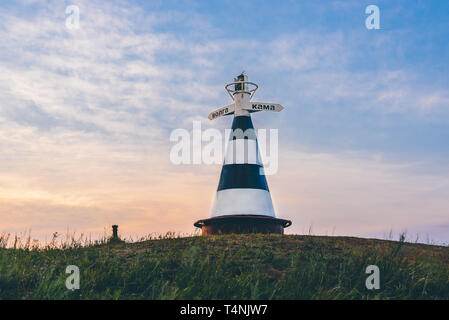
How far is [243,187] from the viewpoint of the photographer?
18.4 m


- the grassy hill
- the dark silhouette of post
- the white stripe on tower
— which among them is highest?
the white stripe on tower

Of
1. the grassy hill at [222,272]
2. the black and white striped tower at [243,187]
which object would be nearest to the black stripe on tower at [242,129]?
the black and white striped tower at [243,187]

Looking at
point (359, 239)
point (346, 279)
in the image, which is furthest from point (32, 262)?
point (359, 239)

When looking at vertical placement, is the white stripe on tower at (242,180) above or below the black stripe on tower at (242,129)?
below

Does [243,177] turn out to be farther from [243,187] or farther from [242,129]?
[242,129]

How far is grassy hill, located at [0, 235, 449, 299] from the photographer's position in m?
9.32

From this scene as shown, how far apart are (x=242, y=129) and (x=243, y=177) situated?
2.16 metres

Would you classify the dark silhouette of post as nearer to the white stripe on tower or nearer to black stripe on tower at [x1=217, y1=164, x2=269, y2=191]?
the white stripe on tower

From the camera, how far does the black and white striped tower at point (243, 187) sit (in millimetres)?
18016

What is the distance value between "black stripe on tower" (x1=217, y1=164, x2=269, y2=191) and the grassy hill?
5.19m

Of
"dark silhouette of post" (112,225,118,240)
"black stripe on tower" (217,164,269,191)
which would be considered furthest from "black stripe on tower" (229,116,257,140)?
"dark silhouette of post" (112,225,118,240)

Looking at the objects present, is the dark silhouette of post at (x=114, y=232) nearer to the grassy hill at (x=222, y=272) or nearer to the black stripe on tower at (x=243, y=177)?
the grassy hill at (x=222, y=272)
